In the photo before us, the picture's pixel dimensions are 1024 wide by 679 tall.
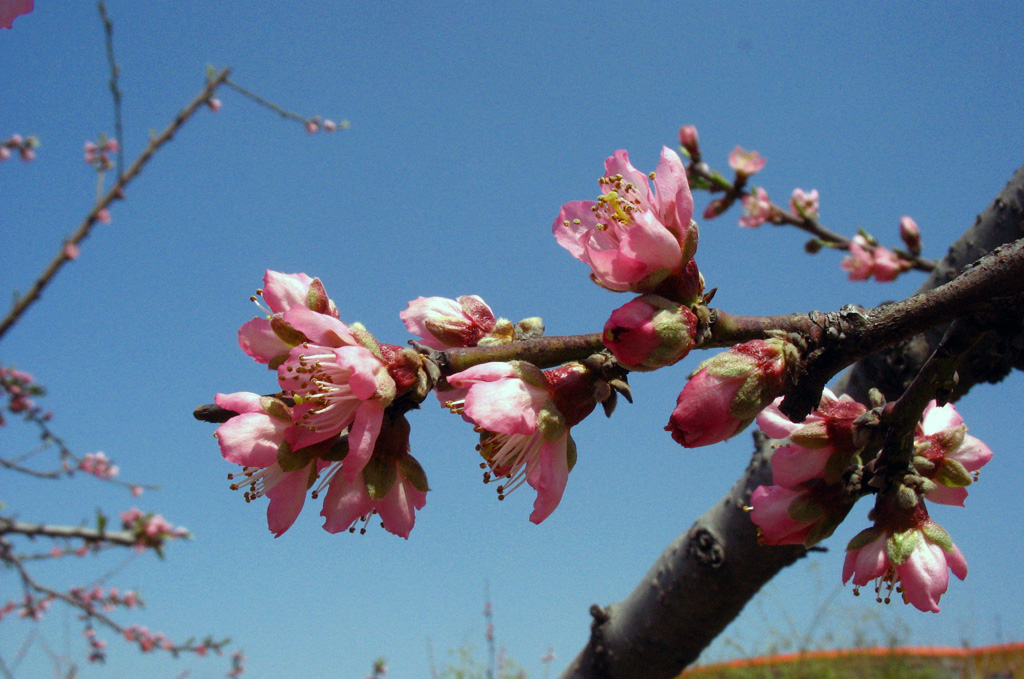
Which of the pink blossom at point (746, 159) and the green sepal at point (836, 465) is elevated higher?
the pink blossom at point (746, 159)

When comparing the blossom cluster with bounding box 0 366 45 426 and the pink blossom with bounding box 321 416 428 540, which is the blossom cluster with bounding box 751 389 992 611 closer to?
the pink blossom with bounding box 321 416 428 540

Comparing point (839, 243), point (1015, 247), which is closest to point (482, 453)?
point (1015, 247)

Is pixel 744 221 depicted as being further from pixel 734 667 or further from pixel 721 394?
pixel 721 394

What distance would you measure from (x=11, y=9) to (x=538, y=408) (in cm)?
62

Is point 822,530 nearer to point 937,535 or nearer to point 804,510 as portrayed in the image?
point 804,510

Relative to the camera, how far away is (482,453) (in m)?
0.83

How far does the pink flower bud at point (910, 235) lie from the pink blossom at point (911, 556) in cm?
292

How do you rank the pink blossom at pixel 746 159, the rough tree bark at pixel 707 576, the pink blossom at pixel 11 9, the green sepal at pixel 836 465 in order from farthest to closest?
the pink blossom at pixel 746 159, the rough tree bark at pixel 707 576, the green sepal at pixel 836 465, the pink blossom at pixel 11 9

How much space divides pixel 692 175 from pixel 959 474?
2586 mm

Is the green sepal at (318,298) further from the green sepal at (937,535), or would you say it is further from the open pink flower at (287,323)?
the green sepal at (937,535)

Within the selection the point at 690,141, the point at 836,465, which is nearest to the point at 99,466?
the point at 690,141

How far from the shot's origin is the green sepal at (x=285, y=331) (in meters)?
0.81

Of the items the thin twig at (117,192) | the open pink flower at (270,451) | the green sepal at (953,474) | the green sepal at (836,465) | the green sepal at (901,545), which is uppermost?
the thin twig at (117,192)

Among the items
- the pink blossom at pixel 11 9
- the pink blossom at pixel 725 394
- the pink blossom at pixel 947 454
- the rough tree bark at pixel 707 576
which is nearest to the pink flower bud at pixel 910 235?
the rough tree bark at pixel 707 576
